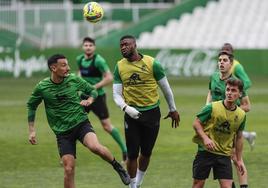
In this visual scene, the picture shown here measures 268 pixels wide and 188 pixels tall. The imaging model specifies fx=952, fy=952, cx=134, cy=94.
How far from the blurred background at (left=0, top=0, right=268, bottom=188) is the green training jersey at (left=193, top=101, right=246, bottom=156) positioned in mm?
3452

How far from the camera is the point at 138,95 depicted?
14.1 m

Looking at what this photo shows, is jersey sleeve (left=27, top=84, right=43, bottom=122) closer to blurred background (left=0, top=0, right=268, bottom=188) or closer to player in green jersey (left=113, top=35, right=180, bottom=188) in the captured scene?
player in green jersey (left=113, top=35, right=180, bottom=188)

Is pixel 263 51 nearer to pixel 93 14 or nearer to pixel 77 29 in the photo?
pixel 77 29

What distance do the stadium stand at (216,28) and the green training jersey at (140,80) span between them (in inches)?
1478

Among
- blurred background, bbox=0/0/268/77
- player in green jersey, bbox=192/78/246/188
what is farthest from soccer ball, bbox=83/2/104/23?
blurred background, bbox=0/0/268/77

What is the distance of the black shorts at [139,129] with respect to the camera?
46.6 feet

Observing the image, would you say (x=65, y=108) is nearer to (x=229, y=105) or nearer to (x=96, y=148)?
(x=96, y=148)

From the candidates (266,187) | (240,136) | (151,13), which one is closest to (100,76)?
(266,187)

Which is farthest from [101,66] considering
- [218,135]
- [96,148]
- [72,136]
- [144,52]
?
[144,52]

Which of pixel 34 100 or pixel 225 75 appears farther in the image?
pixel 225 75

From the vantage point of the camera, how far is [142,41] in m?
54.1

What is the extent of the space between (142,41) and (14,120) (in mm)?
27787

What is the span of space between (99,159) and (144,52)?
2890 centimetres

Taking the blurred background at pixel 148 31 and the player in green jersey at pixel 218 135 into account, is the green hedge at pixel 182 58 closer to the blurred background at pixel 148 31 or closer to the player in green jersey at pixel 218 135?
the blurred background at pixel 148 31
